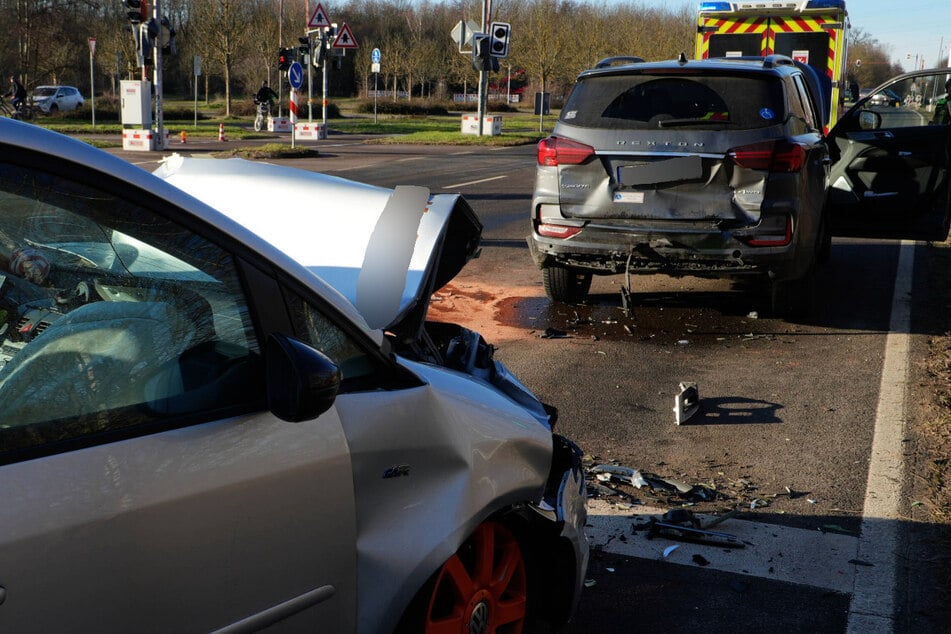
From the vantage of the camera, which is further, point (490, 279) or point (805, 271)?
point (490, 279)

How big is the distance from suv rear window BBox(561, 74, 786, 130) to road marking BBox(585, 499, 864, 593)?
3.79 metres

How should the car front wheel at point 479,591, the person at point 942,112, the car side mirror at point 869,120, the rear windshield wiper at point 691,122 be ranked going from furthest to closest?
the person at point 942,112 → the car side mirror at point 869,120 → the rear windshield wiper at point 691,122 → the car front wheel at point 479,591

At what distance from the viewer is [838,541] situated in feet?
14.3

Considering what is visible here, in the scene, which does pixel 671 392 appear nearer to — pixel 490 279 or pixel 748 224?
pixel 748 224

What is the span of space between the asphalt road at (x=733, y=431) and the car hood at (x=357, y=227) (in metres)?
0.15

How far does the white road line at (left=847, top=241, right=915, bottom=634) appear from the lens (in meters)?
3.77

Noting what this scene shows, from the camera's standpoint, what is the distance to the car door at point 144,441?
1.86 meters

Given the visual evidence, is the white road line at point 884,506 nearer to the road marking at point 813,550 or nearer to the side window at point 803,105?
the road marking at point 813,550

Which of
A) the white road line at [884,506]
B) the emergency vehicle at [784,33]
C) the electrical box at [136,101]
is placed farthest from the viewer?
the electrical box at [136,101]

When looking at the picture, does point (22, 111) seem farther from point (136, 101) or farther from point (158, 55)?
point (158, 55)

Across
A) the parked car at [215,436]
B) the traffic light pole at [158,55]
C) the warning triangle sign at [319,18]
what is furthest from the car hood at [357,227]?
the warning triangle sign at [319,18]

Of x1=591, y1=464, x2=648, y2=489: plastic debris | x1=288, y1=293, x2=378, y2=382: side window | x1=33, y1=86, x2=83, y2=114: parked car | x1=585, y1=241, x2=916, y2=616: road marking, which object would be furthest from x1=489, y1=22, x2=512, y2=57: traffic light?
x1=288, y1=293, x2=378, y2=382: side window

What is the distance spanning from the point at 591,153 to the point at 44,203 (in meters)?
6.00

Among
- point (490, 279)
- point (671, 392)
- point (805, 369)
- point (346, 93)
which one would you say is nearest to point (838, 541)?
point (671, 392)
